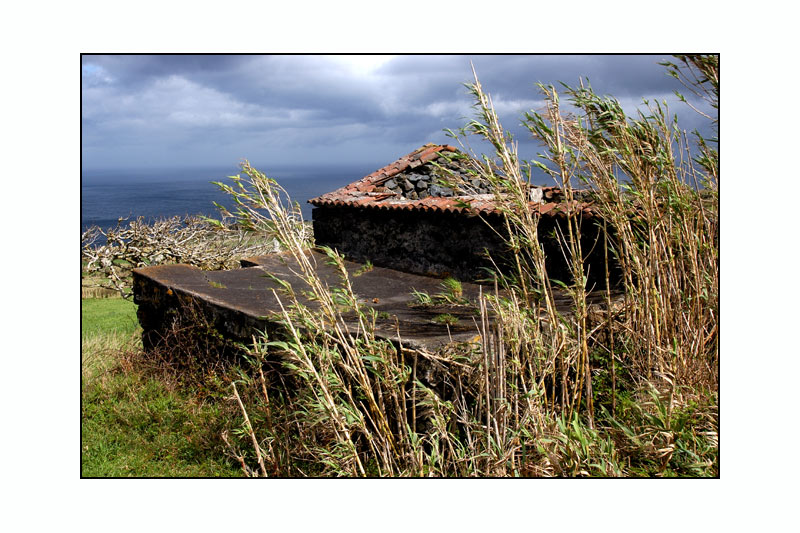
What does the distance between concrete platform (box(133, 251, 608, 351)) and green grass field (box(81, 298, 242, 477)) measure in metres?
0.72

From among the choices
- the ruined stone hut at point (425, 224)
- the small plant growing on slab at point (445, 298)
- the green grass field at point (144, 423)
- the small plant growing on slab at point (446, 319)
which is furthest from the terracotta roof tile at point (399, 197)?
the green grass field at point (144, 423)

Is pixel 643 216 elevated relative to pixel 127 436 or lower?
elevated

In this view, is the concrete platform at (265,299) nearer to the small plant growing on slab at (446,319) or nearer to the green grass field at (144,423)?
the small plant growing on slab at (446,319)

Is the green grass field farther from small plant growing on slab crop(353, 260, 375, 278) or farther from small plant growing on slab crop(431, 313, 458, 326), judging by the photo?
small plant growing on slab crop(353, 260, 375, 278)

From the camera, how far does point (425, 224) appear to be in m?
8.21

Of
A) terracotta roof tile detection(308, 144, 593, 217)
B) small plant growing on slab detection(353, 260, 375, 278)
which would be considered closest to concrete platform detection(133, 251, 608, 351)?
small plant growing on slab detection(353, 260, 375, 278)

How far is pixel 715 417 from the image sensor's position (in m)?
3.79

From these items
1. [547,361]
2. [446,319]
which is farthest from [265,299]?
[547,361]

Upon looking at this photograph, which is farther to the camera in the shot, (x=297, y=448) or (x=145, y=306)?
(x=145, y=306)

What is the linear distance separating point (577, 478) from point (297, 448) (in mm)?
2057

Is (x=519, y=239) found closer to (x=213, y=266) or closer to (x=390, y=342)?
(x=390, y=342)

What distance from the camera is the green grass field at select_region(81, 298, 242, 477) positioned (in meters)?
4.88

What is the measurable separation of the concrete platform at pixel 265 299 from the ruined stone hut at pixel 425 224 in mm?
303

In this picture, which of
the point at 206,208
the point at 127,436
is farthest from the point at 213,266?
the point at 127,436
